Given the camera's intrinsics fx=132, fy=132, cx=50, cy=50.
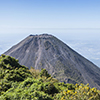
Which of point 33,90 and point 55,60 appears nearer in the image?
point 33,90

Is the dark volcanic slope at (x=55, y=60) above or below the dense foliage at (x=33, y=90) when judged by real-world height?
below

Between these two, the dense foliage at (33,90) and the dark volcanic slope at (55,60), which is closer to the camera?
the dense foliage at (33,90)

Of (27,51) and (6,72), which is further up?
(6,72)

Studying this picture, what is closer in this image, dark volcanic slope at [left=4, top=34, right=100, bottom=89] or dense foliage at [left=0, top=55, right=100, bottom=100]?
dense foliage at [left=0, top=55, right=100, bottom=100]

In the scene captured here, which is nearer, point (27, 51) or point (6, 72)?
point (6, 72)

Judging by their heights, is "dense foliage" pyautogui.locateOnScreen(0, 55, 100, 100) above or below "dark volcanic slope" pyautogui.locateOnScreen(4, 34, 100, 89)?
above

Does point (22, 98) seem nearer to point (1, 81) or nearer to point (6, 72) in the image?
point (1, 81)

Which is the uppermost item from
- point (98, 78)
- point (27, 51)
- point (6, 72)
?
point (6, 72)

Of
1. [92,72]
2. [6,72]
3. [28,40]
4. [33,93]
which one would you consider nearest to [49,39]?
[28,40]
